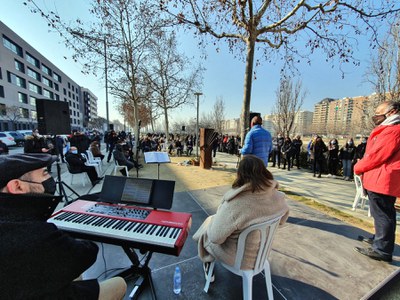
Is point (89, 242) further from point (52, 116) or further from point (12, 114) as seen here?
point (12, 114)

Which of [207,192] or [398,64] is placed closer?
[207,192]

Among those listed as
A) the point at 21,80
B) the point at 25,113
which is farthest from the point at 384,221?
the point at 21,80

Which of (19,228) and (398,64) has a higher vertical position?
(398,64)

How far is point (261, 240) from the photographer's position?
5.02 ft

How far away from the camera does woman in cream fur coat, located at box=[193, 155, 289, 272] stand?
1475 millimetres

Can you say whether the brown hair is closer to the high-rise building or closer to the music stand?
the music stand

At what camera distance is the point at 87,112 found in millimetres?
77438

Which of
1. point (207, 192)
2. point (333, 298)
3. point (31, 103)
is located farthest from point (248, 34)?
point (31, 103)

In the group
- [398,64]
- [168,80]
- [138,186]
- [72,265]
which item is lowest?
[72,265]

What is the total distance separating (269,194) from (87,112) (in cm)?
9222

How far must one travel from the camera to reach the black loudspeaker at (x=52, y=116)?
14.1 ft

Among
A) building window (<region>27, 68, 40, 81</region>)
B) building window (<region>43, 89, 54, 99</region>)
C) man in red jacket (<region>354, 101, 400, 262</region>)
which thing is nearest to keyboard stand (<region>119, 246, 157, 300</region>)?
man in red jacket (<region>354, 101, 400, 262</region>)

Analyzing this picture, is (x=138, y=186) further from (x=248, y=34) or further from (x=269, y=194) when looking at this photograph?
(x=248, y=34)

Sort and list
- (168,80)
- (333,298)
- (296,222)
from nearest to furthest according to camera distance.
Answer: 1. (333,298)
2. (296,222)
3. (168,80)
